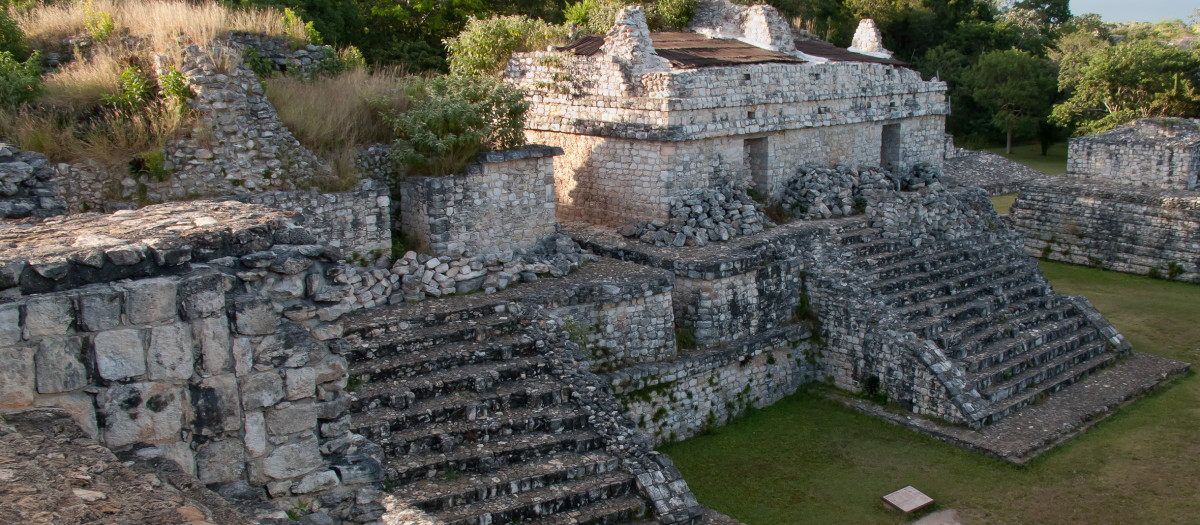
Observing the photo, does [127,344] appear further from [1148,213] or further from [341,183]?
[1148,213]

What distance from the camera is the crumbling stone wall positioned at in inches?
749

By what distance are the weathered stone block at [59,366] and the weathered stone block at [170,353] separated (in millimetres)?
326

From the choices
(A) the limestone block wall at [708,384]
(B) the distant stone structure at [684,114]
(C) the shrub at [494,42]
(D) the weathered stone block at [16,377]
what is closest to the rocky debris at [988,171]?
(B) the distant stone structure at [684,114]

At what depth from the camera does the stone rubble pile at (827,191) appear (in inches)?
571

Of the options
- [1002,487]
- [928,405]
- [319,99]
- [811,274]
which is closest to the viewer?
[1002,487]

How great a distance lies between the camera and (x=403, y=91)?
1183 cm

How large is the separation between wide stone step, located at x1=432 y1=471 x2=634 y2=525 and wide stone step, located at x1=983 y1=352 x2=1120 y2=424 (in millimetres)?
5258

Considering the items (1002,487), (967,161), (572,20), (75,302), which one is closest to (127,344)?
(75,302)

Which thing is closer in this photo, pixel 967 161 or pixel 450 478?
pixel 450 478

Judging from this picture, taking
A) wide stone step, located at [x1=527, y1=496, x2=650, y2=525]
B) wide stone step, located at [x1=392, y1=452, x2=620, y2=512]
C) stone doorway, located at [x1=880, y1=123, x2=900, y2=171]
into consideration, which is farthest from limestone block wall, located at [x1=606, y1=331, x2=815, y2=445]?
stone doorway, located at [x1=880, y1=123, x2=900, y2=171]

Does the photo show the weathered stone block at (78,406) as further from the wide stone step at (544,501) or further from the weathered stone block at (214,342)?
the wide stone step at (544,501)

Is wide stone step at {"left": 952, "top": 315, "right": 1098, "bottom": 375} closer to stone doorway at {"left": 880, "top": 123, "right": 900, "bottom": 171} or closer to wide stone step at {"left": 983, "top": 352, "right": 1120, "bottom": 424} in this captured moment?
wide stone step at {"left": 983, "top": 352, "right": 1120, "bottom": 424}

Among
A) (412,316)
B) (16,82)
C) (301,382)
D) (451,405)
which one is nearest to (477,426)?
(451,405)

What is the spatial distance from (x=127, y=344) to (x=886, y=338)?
9449 millimetres
